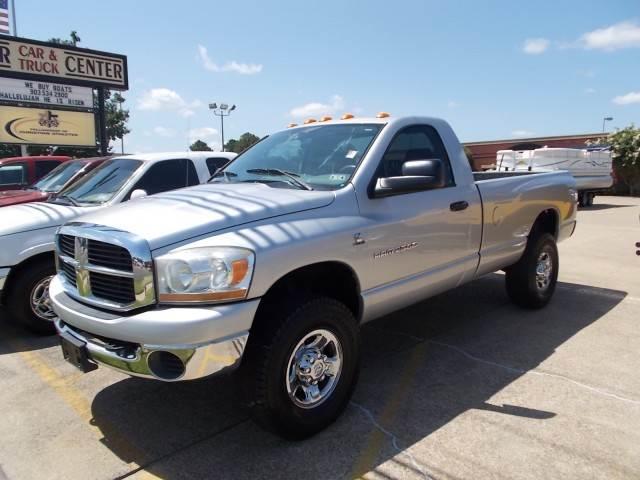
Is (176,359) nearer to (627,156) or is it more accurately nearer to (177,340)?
(177,340)

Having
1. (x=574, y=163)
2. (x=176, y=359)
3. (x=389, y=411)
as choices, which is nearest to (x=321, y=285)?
(x=389, y=411)

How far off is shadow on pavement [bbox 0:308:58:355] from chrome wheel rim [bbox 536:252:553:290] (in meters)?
5.02

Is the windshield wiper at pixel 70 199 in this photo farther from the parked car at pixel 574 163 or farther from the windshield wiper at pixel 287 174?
the parked car at pixel 574 163

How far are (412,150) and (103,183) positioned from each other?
3.58 meters

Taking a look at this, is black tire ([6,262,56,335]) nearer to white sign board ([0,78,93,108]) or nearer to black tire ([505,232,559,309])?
black tire ([505,232,559,309])

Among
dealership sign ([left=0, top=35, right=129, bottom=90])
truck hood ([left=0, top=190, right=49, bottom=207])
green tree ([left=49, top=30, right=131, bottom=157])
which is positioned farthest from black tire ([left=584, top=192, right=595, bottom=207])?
green tree ([left=49, top=30, right=131, bottom=157])

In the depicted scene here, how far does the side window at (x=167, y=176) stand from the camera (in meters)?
5.81

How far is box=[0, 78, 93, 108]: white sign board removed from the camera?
1811cm

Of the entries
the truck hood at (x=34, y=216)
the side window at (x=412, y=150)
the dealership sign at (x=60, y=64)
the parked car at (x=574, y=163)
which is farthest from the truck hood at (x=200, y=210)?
the dealership sign at (x=60, y=64)

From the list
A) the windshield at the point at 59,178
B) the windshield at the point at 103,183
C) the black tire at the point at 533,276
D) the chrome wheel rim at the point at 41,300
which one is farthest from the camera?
the windshield at the point at 59,178

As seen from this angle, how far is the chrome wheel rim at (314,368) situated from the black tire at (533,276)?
9.91 feet

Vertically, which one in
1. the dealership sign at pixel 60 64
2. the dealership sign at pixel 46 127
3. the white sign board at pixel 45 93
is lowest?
the dealership sign at pixel 46 127

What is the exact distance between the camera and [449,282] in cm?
432

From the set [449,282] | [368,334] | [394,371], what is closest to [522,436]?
[394,371]
